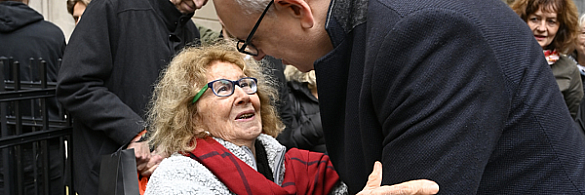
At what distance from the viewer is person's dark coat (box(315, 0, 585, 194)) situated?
3.19ft

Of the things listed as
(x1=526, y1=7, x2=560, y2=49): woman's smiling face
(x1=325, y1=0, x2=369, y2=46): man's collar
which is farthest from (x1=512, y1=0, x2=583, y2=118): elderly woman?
(x1=325, y1=0, x2=369, y2=46): man's collar

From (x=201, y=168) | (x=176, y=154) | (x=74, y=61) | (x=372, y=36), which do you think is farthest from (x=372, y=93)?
(x=74, y=61)

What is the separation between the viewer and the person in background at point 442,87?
0.97 meters

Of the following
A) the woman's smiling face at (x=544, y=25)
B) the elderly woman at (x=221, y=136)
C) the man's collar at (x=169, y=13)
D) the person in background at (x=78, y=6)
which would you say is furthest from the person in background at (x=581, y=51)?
the person in background at (x=78, y=6)

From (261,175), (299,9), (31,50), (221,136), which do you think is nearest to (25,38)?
(31,50)

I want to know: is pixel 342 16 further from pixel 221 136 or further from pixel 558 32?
pixel 558 32

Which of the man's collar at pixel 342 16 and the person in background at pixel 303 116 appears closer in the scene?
the man's collar at pixel 342 16

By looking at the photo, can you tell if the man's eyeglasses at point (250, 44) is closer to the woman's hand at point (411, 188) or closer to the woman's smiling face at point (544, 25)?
the woman's hand at point (411, 188)

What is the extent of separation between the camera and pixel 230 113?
2.60 meters

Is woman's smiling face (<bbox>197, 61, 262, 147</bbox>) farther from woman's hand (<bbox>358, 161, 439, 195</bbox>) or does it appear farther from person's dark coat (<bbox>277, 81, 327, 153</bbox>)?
woman's hand (<bbox>358, 161, 439, 195</bbox>)

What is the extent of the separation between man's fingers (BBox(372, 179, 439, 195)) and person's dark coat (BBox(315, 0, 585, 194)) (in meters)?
0.02

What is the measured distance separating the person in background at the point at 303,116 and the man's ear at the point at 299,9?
7.96 ft

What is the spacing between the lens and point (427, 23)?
39.4 inches

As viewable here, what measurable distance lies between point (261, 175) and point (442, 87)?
1496mm
